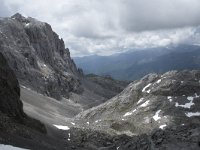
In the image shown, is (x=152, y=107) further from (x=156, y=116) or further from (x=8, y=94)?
(x=8, y=94)

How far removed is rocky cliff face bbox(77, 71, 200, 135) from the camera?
137300 mm

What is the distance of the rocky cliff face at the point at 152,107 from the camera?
13730 cm

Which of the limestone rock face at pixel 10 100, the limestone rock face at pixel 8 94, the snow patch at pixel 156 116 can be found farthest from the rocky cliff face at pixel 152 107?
the limestone rock face at pixel 8 94

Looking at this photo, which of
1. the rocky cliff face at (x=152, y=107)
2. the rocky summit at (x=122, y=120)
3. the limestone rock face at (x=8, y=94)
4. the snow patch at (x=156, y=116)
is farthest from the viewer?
the snow patch at (x=156, y=116)

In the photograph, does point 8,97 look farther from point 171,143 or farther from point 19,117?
point 171,143

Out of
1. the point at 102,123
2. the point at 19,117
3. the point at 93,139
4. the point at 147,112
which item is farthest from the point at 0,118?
the point at 147,112

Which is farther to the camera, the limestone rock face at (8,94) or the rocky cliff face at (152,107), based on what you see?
the rocky cliff face at (152,107)

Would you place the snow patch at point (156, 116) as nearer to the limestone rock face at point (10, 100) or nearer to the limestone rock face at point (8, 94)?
the limestone rock face at point (10, 100)

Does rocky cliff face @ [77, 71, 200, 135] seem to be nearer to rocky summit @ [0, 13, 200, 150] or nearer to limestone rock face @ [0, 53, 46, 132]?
rocky summit @ [0, 13, 200, 150]

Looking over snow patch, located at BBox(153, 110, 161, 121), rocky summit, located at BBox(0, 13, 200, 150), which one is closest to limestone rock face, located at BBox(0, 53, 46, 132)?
rocky summit, located at BBox(0, 13, 200, 150)

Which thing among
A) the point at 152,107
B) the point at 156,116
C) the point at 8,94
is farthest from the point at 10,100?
the point at 152,107

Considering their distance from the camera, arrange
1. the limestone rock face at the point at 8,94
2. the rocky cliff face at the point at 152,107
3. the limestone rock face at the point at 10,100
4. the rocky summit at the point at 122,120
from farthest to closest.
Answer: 1. the rocky cliff face at the point at 152,107
2. the limestone rock face at the point at 8,94
3. the limestone rock face at the point at 10,100
4. the rocky summit at the point at 122,120

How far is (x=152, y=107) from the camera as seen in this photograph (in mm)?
151000

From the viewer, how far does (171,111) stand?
145 metres
